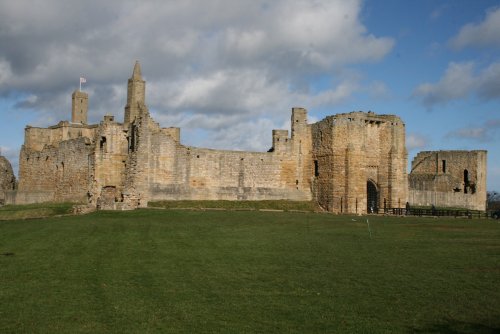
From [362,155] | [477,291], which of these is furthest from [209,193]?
[477,291]

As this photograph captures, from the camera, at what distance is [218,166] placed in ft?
138

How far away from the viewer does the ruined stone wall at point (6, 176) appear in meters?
47.4

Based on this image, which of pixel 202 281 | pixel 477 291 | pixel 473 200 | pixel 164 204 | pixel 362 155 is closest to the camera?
pixel 477 291

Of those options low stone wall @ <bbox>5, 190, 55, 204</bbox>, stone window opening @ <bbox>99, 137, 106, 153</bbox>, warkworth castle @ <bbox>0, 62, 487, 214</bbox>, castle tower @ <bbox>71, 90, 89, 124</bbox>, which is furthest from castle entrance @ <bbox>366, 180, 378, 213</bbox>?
castle tower @ <bbox>71, 90, 89, 124</bbox>

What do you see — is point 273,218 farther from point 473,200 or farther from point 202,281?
point 473,200

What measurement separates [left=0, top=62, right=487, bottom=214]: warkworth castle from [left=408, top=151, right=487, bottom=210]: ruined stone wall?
44.5 feet

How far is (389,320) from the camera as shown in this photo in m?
10.4

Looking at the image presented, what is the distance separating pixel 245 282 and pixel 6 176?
40.0 meters

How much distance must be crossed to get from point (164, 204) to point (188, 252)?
64.7ft

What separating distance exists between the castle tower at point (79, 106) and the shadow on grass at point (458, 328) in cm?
5939

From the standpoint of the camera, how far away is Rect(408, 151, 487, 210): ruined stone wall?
5872 cm

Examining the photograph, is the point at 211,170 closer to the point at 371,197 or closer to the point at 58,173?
the point at 58,173

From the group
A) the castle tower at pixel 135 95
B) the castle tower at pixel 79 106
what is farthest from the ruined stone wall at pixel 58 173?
the castle tower at pixel 79 106

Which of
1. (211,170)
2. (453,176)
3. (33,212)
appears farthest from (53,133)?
(453,176)
